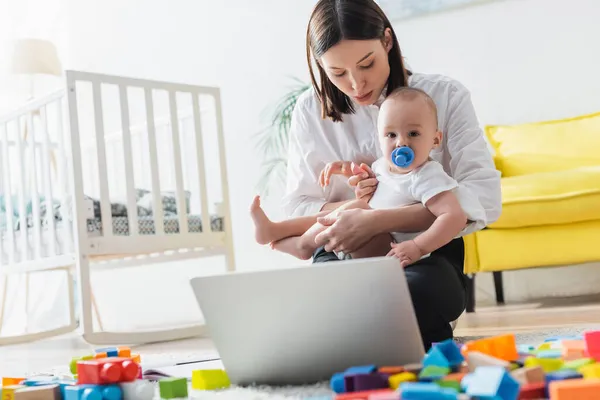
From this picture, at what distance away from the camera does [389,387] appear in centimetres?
87

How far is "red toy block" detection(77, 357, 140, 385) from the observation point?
39.5 inches

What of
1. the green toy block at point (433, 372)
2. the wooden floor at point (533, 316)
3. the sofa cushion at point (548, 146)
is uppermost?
the sofa cushion at point (548, 146)

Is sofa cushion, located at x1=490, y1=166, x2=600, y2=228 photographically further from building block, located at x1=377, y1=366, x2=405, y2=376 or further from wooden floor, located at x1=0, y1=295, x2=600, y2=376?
building block, located at x1=377, y1=366, x2=405, y2=376

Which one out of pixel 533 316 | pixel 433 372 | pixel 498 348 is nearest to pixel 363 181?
pixel 498 348

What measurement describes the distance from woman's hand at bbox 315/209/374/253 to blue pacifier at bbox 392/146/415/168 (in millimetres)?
89

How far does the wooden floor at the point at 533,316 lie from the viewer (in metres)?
1.83

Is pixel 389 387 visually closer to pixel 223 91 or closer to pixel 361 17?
pixel 361 17

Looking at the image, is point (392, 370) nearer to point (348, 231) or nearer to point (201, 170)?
point (348, 231)

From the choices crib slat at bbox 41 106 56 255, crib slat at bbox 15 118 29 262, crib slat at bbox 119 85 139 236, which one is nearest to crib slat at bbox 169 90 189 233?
crib slat at bbox 119 85 139 236

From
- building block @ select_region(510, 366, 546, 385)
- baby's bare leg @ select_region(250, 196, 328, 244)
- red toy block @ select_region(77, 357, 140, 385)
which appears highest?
baby's bare leg @ select_region(250, 196, 328, 244)

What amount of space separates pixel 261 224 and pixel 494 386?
27.4 inches

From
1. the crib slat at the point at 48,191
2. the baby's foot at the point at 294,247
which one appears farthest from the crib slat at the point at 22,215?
the baby's foot at the point at 294,247

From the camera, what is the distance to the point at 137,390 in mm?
995

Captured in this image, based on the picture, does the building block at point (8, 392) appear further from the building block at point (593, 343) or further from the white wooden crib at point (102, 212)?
the white wooden crib at point (102, 212)
